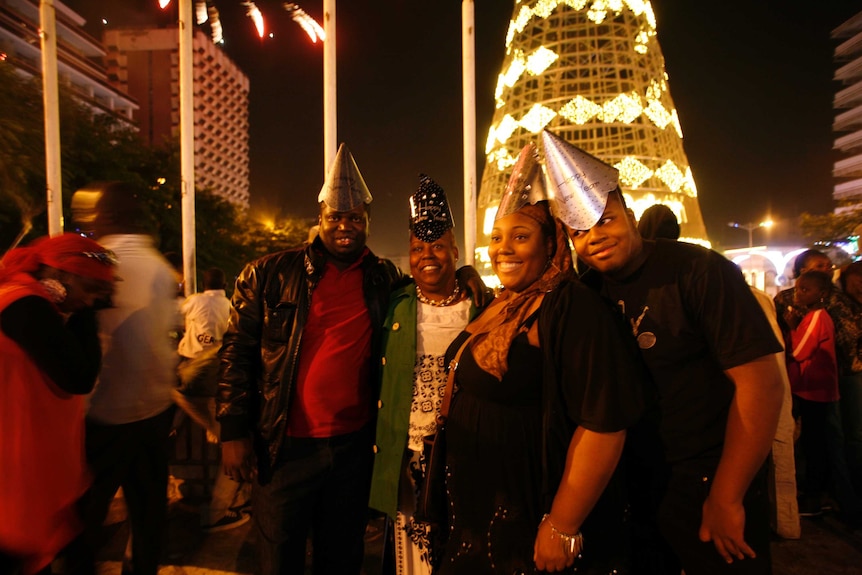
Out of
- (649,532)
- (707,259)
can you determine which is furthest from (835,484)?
(707,259)

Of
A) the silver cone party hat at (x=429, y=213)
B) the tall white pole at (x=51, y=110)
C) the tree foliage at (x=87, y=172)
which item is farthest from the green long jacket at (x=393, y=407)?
the tall white pole at (x=51, y=110)

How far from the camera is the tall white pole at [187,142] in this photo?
9.74 metres

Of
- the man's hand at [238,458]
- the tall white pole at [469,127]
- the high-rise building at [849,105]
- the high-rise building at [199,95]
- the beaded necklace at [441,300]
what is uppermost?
the high-rise building at [199,95]

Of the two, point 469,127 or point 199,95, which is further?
point 199,95

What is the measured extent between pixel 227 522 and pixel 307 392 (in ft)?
6.75

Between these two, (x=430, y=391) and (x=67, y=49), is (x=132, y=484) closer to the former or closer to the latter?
(x=430, y=391)

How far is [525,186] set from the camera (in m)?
1.94

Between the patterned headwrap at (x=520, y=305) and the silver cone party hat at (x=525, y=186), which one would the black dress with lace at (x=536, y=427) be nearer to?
the patterned headwrap at (x=520, y=305)

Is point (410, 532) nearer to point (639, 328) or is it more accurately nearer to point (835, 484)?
point (639, 328)

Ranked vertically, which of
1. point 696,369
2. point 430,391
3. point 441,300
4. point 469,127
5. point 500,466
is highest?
point 469,127

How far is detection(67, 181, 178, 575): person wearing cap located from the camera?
2523 mm

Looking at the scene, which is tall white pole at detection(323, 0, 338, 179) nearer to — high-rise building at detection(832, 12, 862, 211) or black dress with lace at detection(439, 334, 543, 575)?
black dress with lace at detection(439, 334, 543, 575)

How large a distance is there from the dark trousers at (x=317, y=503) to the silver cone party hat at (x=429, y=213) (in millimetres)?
1124

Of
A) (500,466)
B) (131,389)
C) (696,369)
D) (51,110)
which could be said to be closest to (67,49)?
(51,110)
